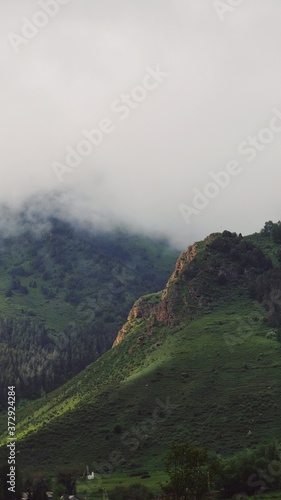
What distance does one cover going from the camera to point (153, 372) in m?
180

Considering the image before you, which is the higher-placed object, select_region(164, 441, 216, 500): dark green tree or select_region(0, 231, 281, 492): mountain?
select_region(0, 231, 281, 492): mountain

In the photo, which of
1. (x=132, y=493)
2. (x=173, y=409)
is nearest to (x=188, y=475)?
(x=132, y=493)

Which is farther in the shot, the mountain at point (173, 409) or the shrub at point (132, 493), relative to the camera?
the mountain at point (173, 409)

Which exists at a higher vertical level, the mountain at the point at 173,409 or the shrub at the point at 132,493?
the mountain at the point at 173,409

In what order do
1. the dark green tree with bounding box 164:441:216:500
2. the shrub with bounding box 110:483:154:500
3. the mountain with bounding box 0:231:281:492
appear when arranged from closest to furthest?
the dark green tree with bounding box 164:441:216:500 → the shrub with bounding box 110:483:154:500 → the mountain with bounding box 0:231:281:492

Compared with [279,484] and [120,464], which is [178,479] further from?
[120,464]

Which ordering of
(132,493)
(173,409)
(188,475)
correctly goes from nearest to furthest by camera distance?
(188,475), (132,493), (173,409)

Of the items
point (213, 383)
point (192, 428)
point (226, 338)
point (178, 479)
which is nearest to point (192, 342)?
point (226, 338)

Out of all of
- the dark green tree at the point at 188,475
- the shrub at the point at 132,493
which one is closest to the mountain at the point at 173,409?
the shrub at the point at 132,493

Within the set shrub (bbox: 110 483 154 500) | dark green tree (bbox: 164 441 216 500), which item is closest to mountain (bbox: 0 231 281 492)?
shrub (bbox: 110 483 154 500)

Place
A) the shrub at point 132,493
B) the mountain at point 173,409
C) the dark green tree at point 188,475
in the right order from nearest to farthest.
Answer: the dark green tree at point 188,475 → the shrub at point 132,493 → the mountain at point 173,409

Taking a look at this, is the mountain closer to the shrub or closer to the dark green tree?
the shrub

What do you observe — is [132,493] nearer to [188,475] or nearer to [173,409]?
[188,475]

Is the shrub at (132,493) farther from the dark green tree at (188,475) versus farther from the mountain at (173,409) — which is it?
the mountain at (173,409)
